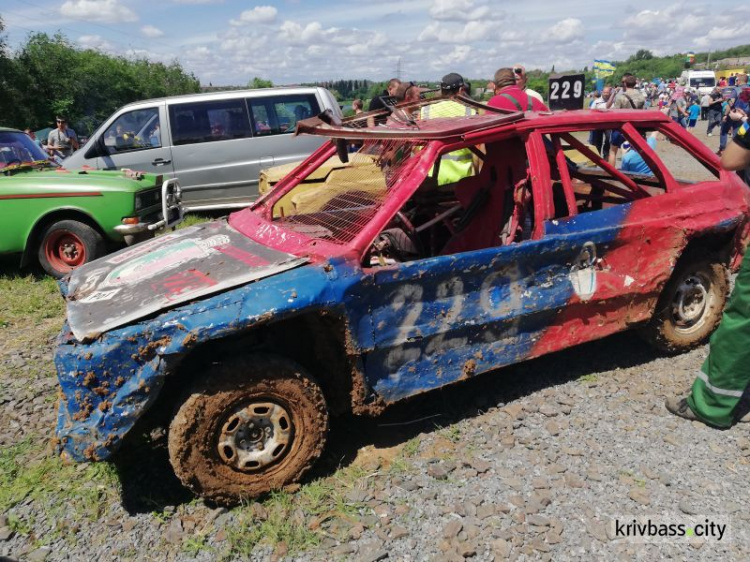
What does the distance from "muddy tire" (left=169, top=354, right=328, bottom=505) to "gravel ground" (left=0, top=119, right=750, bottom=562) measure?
0.50 ft

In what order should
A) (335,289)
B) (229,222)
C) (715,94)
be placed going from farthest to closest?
1. (715,94)
2. (229,222)
3. (335,289)

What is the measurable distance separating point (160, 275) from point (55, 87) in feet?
95.4

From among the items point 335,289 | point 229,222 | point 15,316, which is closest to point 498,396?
point 335,289

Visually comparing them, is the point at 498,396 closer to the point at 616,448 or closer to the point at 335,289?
the point at 616,448

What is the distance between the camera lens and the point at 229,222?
3.79m

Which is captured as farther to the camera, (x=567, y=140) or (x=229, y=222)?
(x=229, y=222)

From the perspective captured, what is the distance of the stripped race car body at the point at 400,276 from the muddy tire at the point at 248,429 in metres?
0.07

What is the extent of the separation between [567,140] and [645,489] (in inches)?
83.4

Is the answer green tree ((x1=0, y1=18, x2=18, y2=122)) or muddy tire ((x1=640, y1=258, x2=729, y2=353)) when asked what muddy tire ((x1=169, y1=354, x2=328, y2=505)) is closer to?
muddy tire ((x1=640, y1=258, x2=729, y2=353))

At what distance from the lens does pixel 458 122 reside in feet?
10.9

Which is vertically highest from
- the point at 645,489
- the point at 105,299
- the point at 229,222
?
the point at 229,222

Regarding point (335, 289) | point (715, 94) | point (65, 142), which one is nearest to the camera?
point (335, 289)

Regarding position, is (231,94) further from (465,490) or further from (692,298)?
(465,490)

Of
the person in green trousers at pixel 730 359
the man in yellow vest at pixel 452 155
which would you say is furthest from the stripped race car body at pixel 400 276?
the person in green trousers at pixel 730 359
